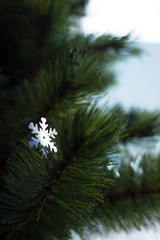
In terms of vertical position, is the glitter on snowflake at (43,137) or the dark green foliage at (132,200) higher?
the dark green foliage at (132,200)

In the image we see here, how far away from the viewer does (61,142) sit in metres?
0.24

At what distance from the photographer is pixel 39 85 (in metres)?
0.35

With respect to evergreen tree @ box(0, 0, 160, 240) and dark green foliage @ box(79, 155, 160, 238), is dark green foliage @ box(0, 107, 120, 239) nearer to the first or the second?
evergreen tree @ box(0, 0, 160, 240)

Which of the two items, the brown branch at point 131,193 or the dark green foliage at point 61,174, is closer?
the dark green foliage at point 61,174

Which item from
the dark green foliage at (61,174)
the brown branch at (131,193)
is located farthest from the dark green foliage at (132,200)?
the dark green foliage at (61,174)

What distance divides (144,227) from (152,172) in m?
0.08

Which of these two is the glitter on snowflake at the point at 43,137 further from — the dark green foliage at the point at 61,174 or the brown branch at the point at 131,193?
the brown branch at the point at 131,193

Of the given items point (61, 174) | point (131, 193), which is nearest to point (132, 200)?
point (131, 193)

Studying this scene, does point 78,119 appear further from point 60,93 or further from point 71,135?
point 60,93

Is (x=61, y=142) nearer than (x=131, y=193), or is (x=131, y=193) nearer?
(x=61, y=142)

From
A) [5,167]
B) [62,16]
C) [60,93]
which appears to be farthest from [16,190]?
[62,16]

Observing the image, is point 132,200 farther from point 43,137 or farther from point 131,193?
point 43,137

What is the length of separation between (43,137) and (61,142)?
2cm

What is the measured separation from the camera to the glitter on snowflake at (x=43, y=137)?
24cm
